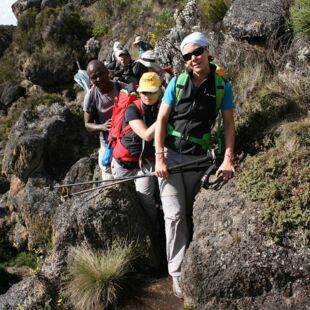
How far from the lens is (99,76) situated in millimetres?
5469

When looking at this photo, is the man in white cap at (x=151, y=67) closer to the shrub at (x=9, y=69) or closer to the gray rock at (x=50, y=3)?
the shrub at (x=9, y=69)

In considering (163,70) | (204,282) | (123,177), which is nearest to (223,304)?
(204,282)

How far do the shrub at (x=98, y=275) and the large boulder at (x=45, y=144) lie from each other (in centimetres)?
556

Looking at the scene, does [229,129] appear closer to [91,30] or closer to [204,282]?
[204,282]

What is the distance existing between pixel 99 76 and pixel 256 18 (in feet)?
13.6

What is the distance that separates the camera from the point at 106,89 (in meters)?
5.63

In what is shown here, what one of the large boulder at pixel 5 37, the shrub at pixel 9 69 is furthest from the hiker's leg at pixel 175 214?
the large boulder at pixel 5 37

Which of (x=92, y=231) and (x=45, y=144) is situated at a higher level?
(x=92, y=231)

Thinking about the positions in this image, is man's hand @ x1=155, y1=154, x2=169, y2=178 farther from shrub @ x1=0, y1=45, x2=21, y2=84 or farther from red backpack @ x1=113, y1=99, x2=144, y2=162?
shrub @ x1=0, y1=45, x2=21, y2=84

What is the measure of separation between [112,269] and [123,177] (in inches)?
44.4

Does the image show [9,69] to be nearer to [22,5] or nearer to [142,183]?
[22,5]

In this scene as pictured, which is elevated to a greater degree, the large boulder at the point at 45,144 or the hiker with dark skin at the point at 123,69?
the hiker with dark skin at the point at 123,69

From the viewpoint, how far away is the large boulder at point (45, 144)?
34.0 ft

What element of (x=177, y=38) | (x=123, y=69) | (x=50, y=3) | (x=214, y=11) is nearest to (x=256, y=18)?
(x=214, y=11)
